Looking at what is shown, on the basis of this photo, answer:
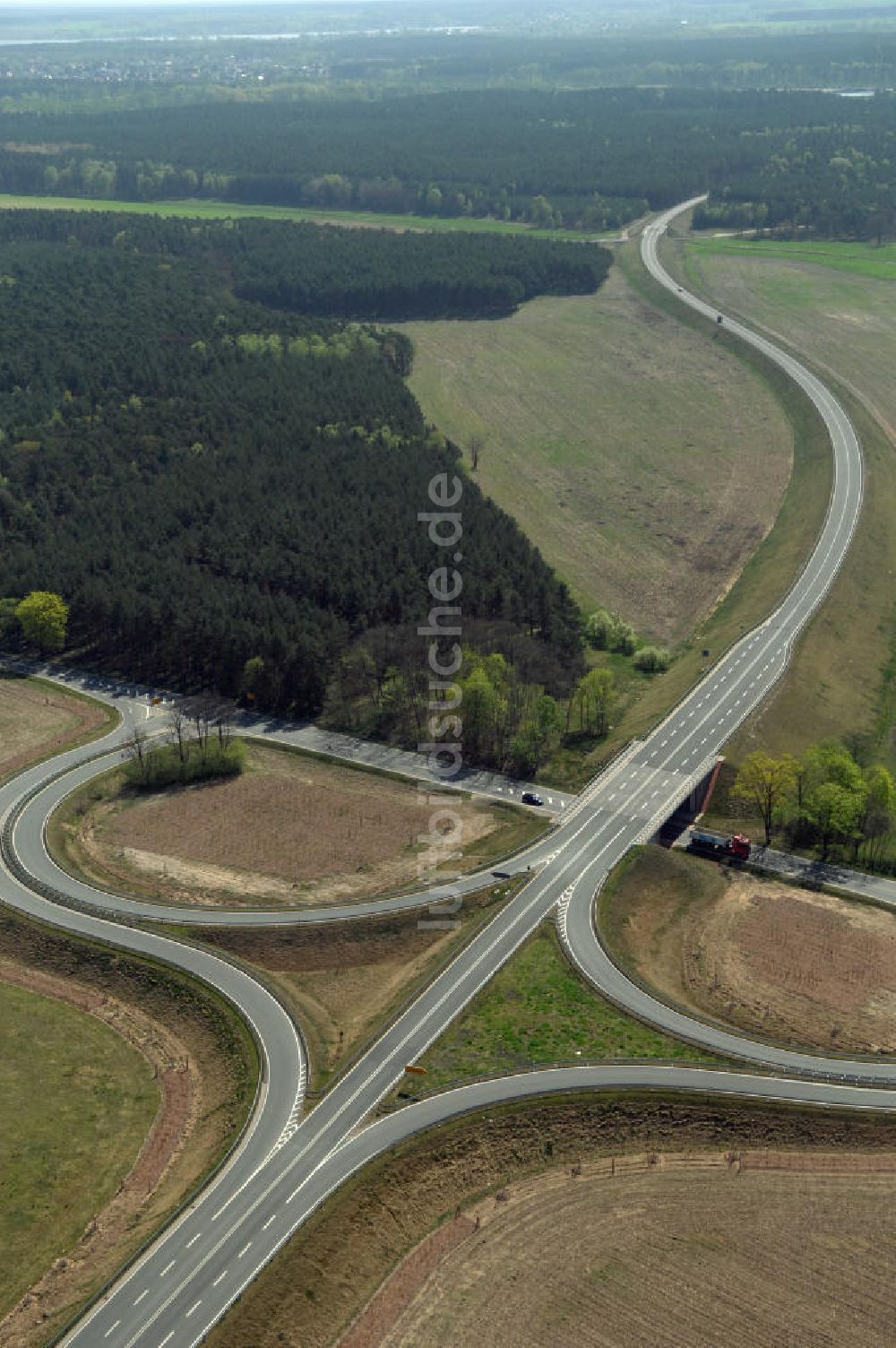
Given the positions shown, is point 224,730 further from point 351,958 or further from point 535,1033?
point 535,1033

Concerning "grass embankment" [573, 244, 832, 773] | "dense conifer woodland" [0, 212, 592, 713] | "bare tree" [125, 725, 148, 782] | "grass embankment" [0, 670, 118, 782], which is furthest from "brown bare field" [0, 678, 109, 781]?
"grass embankment" [573, 244, 832, 773]

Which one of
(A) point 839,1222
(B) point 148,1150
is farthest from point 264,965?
(A) point 839,1222

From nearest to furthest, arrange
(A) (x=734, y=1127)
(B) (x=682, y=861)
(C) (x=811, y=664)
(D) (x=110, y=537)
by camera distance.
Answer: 1. (A) (x=734, y=1127)
2. (B) (x=682, y=861)
3. (C) (x=811, y=664)
4. (D) (x=110, y=537)

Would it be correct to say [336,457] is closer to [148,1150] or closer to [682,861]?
[682,861]

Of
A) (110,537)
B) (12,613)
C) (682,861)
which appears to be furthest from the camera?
(110,537)

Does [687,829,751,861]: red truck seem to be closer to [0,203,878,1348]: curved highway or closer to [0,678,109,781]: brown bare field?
[0,203,878,1348]: curved highway

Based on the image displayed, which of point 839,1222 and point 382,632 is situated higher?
point 382,632

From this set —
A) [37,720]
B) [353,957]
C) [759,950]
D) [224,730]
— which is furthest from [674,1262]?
[37,720]
